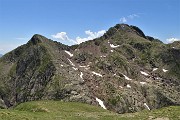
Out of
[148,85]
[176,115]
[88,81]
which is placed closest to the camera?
[176,115]

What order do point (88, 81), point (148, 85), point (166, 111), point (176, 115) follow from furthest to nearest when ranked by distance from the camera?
point (148, 85) → point (88, 81) → point (166, 111) → point (176, 115)

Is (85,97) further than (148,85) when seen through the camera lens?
No

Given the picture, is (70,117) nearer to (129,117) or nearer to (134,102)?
(129,117)

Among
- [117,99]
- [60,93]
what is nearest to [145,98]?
[117,99]

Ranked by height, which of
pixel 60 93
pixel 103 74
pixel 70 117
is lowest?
pixel 70 117

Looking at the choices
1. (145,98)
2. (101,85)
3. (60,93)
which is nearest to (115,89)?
(101,85)

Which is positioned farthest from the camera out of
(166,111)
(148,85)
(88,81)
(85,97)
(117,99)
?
(148,85)

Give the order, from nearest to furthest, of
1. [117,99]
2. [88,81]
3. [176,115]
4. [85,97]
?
[176,115] < [85,97] < [117,99] < [88,81]

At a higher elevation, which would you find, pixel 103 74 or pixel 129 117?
pixel 103 74

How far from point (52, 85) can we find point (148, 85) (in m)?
63.1

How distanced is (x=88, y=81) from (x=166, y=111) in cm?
11889

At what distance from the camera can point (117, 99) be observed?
168m

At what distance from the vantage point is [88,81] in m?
179

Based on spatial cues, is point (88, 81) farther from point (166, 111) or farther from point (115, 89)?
point (166, 111)
